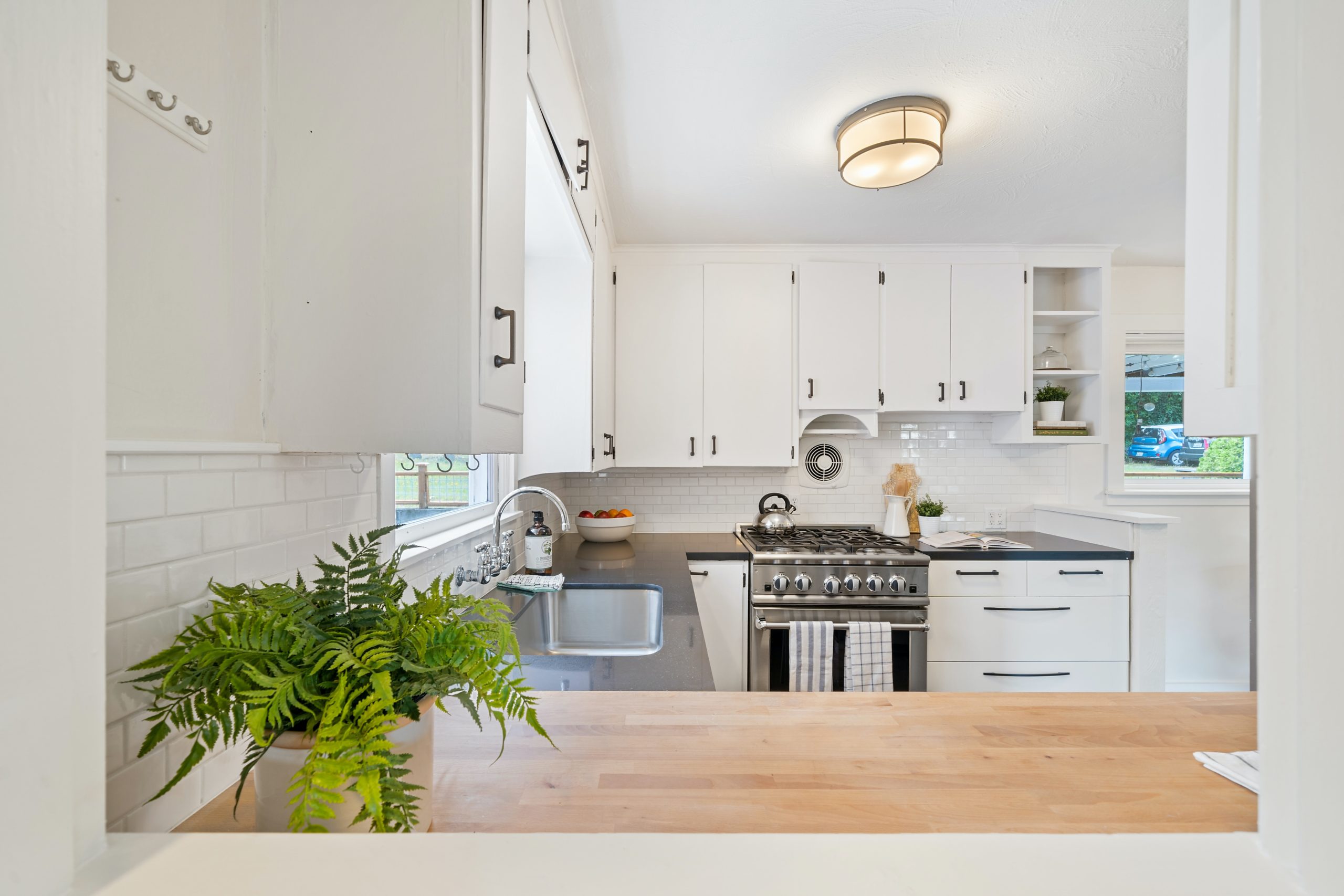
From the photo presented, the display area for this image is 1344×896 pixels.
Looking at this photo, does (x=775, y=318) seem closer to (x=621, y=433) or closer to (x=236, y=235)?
(x=621, y=433)

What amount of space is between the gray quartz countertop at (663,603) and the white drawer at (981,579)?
2.95 ft

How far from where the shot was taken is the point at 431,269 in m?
0.85

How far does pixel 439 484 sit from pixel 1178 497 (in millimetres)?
3786

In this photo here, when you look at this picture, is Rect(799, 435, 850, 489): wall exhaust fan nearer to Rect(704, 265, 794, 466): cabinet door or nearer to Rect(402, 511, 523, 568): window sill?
Rect(704, 265, 794, 466): cabinet door

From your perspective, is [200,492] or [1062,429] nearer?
[200,492]

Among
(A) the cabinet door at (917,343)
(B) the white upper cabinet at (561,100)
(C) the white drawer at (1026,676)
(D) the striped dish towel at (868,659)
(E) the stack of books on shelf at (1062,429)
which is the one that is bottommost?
(C) the white drawer at (1026,676)

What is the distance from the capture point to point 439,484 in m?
1.83

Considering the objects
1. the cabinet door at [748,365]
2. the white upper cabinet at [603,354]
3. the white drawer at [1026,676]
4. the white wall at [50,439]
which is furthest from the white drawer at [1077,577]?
the white wall at [50,439]

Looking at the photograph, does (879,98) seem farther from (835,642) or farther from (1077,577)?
(1077,577)

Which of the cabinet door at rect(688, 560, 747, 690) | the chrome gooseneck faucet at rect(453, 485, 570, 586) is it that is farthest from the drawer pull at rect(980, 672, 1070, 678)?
the chrome gooseneck faucet at rect(453, 485, 570, 586)

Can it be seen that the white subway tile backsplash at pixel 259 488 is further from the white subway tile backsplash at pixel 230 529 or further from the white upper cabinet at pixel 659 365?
the white upper cabinet at pixel 659 365

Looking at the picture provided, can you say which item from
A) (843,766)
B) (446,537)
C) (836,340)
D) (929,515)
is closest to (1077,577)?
(929,515)

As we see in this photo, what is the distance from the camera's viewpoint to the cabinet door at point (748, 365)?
304 centimetres

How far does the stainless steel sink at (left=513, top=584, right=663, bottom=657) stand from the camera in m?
2.00
